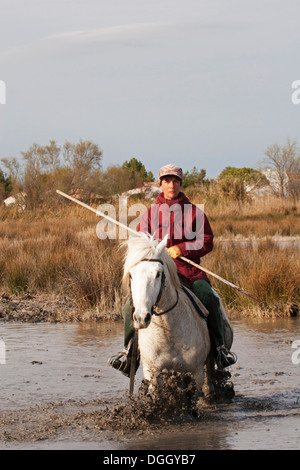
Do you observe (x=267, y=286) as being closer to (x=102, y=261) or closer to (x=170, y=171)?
(x=102, y=261)

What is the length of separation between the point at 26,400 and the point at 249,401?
219cm

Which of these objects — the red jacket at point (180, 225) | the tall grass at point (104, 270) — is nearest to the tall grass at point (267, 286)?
the tall grass at point (104, 270)

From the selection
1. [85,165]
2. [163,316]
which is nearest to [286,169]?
[85,165]

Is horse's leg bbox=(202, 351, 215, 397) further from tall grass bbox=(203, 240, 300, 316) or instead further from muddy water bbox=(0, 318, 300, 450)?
tall grass bbox=(203, 240, 300, 316)

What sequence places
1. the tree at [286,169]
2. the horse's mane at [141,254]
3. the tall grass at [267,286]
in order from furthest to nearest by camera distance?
the tree at [286,169], the tall grass at [267,286], the horse's mane at [141,254]

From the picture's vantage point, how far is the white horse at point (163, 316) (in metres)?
5.31

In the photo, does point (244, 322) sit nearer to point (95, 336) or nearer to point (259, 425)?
point (95, 336)

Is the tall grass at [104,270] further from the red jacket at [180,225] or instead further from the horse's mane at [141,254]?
the horse's mane at [141,254]

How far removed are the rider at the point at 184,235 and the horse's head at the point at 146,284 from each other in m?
0.95

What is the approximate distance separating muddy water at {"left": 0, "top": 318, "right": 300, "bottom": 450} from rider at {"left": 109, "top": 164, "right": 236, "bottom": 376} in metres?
0.60

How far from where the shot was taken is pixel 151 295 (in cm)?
521

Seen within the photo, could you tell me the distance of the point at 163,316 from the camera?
18.8 ft
